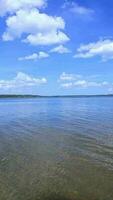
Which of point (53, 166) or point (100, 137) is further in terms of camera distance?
point (100, 137)

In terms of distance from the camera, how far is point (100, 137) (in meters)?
21.3

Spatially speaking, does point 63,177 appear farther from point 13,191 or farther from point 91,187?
point 13,191

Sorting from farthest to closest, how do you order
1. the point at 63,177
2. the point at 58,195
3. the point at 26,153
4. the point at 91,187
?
the point at 26,153, the point at 63,177, the point at 91,187, the point at 58,195

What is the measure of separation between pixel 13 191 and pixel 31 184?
0.98 meters

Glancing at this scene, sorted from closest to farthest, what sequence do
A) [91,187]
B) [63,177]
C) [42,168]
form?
[91,187], [63,177], [42,168]

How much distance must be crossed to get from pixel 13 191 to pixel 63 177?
8.37ft

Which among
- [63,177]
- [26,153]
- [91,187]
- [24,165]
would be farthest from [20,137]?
[91,187]

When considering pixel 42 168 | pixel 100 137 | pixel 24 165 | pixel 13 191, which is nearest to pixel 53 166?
pixel 42 168

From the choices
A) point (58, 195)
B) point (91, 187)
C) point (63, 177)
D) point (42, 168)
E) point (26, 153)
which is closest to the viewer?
point (58, 195)

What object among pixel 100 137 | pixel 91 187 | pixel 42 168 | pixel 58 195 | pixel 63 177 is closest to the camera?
pixel 58 195

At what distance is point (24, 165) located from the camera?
14195mm

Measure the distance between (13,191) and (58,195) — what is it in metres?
1.81

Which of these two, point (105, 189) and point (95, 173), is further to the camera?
point (95, 173)

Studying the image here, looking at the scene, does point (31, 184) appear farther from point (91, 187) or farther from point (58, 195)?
point (91, 187)
